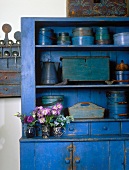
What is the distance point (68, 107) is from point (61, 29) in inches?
39.2

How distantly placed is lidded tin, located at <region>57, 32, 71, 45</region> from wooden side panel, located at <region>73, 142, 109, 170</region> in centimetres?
115

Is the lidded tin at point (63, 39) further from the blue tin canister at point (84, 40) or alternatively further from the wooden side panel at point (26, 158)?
the wooden side panel at point (26, 158)

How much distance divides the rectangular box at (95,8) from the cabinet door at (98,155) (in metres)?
1.48

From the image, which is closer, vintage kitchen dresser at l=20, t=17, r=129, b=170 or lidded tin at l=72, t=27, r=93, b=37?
vintage kitchen dresser at l=20, t=17, r=129, b=170

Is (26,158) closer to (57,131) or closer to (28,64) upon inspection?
(57,131)

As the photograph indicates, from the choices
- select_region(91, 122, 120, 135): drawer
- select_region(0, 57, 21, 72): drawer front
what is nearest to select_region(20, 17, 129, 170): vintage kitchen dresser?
select_region(91, 122, 120, 135): drawer

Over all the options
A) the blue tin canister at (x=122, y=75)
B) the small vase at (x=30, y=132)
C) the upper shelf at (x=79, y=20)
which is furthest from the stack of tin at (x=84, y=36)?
the small vase at (x=30, y=132)

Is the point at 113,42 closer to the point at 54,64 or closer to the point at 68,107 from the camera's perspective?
the point at 54,64

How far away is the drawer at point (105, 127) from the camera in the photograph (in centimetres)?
291

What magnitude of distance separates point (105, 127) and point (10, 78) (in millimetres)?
1308

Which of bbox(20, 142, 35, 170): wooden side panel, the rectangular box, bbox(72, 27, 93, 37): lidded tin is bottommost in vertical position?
bbox(20, 142, 35, 170): wooden side panel

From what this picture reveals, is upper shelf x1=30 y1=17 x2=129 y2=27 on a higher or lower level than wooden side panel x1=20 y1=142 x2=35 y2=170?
higher

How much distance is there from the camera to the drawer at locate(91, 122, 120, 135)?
291 cm

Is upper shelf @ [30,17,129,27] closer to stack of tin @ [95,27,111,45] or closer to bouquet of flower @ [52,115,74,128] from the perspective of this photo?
stack of tin @ [95,27,111,45]
